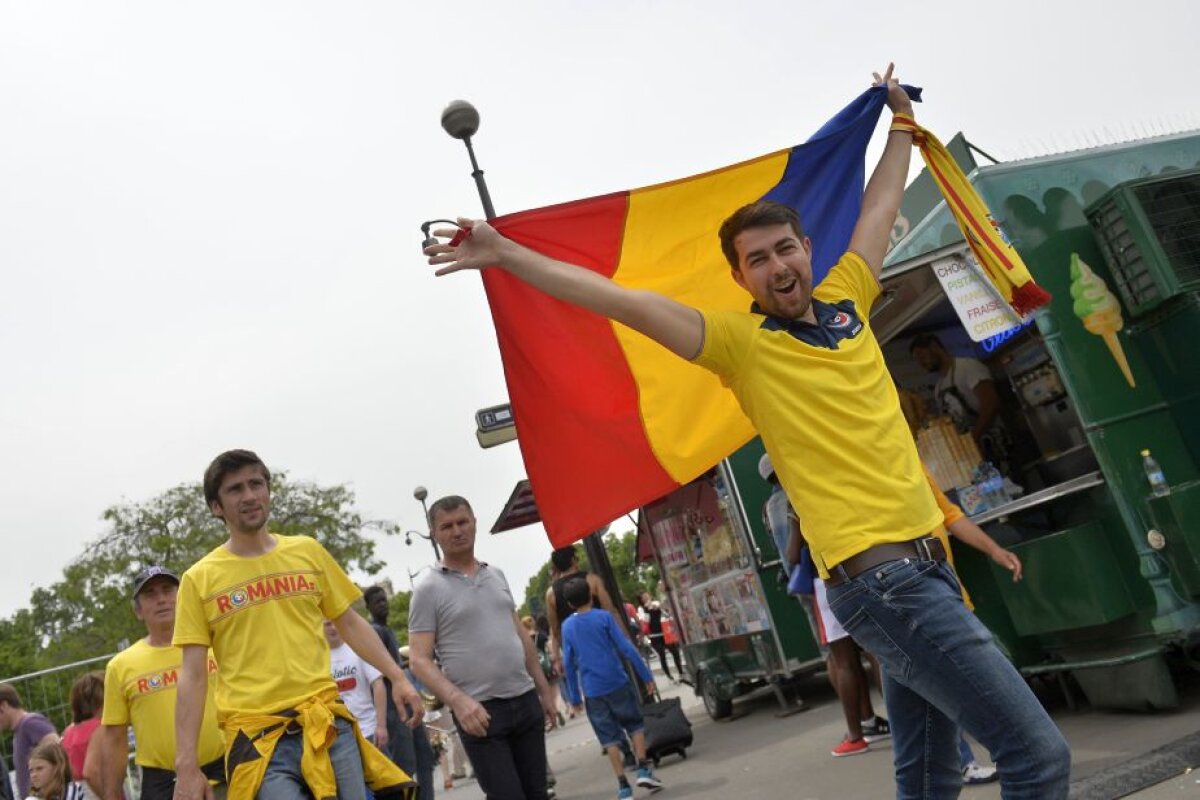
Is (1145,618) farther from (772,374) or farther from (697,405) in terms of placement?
(772,374)

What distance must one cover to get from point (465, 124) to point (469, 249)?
867 centimetres

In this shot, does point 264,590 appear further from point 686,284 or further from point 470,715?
point 686,284

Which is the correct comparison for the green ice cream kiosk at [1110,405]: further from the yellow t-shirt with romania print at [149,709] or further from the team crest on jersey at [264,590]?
the yellow t-shirt with romania print at [149,709]

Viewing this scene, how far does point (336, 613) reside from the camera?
4312 mm

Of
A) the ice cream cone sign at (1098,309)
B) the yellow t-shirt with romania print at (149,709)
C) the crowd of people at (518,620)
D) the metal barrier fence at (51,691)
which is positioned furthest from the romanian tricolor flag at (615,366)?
the metal barrier fence at (51,691)

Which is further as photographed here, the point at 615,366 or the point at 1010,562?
the point at 1010,562

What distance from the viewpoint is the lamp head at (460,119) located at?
11.3 metres

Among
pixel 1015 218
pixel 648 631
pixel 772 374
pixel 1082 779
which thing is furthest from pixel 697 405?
pixel 648 631

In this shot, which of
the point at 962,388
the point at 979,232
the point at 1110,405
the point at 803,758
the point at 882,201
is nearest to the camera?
the point at 882,201

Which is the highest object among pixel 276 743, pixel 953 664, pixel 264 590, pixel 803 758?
pixel 264 590

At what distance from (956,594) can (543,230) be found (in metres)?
2.25

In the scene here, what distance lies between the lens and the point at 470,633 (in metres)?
4.95

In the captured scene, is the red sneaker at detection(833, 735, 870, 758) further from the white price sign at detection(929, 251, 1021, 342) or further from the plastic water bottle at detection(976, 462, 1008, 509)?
the white price sign at detection(929, 251, 1021, 342)

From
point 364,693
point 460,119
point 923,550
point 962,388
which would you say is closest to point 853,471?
point 923,550
